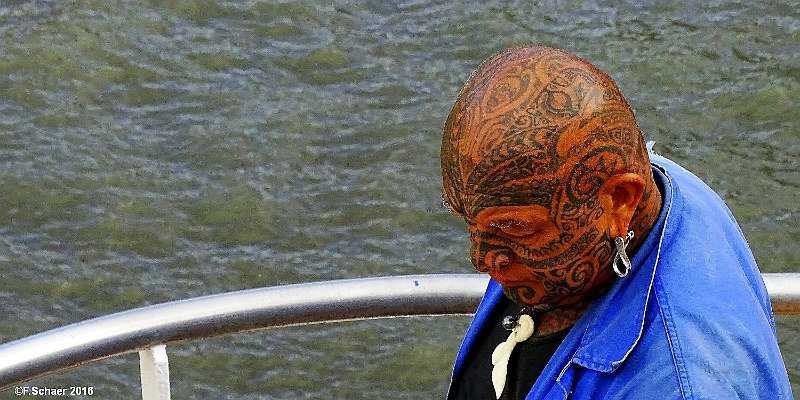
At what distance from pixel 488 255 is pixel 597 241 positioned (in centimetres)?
16

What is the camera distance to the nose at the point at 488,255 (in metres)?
1.81

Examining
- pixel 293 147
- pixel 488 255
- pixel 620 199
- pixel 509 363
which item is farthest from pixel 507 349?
pixel 293 147

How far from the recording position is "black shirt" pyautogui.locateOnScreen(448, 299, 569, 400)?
6.38ft

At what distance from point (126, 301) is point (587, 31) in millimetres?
3091

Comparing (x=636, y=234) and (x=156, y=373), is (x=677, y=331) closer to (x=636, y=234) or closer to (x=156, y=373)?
(x=636, y=234)

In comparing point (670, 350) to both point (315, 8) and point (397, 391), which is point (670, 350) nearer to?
point (397, 391)

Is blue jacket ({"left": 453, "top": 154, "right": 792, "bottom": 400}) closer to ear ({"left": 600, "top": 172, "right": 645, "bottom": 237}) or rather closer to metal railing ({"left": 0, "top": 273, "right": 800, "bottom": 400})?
ear ({"left": 600, "top": 172, "right": 645, "bottom": 237})

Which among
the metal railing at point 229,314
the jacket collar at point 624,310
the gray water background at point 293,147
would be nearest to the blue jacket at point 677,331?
the jacket collar at point 624,310

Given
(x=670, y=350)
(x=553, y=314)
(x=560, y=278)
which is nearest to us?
(x=670, y=350)

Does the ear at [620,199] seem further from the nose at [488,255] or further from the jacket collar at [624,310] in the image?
the nose at [488,255]

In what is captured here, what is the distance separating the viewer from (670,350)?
1.66 metres

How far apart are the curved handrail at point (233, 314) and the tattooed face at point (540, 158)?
0.33m

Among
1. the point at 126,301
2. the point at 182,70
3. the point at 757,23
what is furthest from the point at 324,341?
the point at 757,23

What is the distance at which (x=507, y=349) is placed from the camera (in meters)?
1.99
